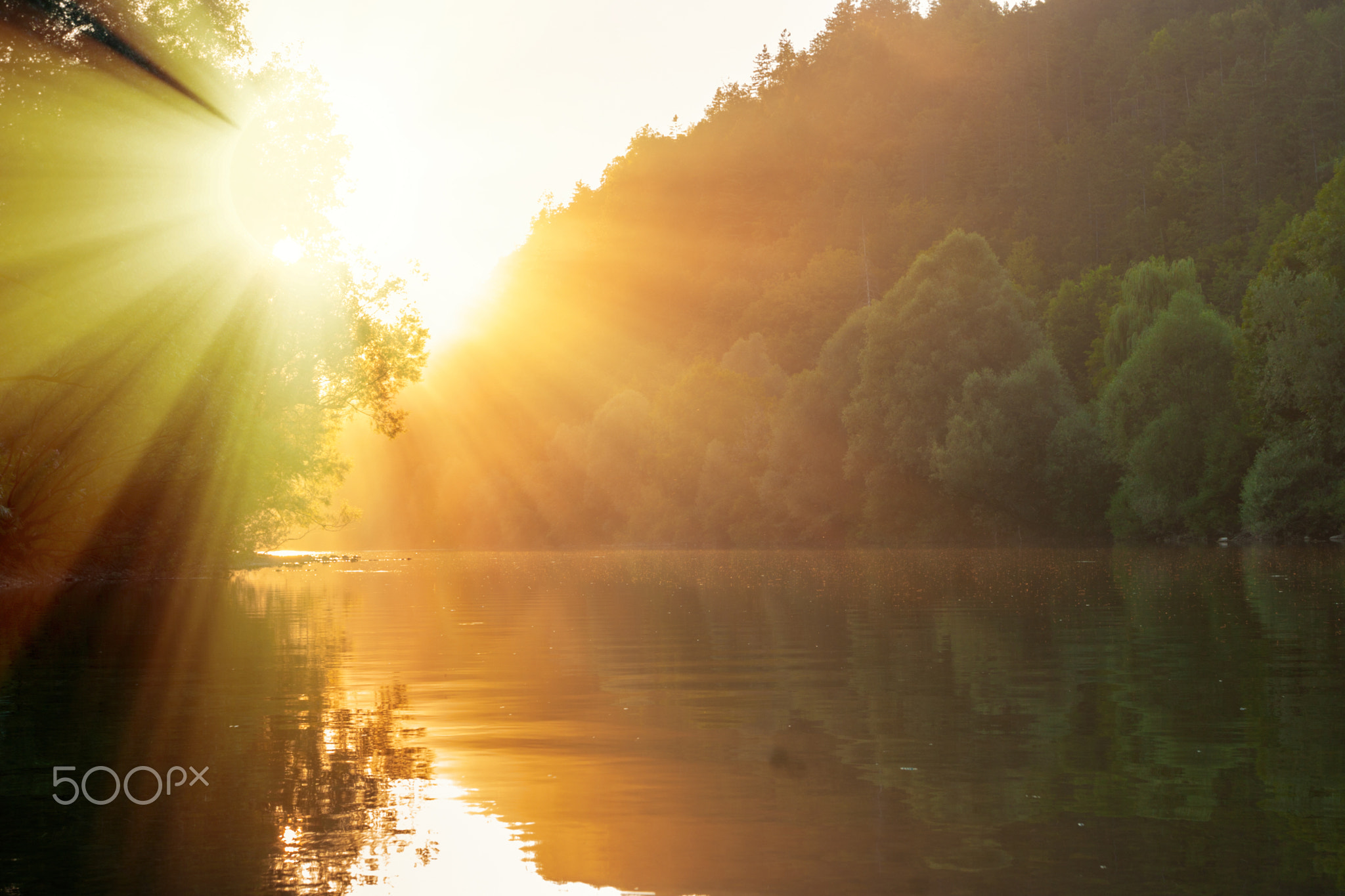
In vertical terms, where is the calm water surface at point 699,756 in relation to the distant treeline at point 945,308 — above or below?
below

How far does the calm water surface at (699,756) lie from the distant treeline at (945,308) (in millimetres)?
48807

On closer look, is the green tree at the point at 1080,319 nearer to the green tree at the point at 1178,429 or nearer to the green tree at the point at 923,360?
the green tree at the point at 923,360

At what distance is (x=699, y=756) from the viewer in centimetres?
1074

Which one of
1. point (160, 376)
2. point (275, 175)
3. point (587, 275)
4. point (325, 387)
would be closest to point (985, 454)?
point (325, 387)

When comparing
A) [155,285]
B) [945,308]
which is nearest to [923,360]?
[945,308]

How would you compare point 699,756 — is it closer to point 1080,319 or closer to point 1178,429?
point 1178,429

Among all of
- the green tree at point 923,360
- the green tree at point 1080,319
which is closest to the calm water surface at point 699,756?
the green tree at point 923,360

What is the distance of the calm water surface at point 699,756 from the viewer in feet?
23.8

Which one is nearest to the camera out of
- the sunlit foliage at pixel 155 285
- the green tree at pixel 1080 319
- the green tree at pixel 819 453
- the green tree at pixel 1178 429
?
the sunlit foliage at pixel 155 285

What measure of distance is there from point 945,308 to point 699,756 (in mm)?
72709

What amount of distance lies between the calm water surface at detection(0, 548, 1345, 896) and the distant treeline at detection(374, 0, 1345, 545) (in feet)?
160

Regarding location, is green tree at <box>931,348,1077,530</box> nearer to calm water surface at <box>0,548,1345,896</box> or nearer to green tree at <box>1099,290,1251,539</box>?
green tree at <box>1099,290,1251,539</box>

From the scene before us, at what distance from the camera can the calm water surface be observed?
7.26m

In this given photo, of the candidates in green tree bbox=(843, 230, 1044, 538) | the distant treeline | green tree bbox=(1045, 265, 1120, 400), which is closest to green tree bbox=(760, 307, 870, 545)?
the distant treeline
